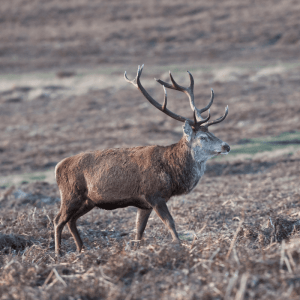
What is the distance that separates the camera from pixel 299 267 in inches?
163

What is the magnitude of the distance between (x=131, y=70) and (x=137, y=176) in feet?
82.5

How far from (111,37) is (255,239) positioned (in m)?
40.3

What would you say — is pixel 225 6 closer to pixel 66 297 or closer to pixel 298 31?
pixel 298 31

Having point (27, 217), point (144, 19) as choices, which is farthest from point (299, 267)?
point (144, 19)

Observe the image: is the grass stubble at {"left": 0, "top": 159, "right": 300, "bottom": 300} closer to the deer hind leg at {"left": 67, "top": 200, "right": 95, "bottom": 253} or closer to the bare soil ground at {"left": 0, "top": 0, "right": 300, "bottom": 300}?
the bare soil ground at {"left": 0, "top": 0, "right": 300, "bottom": 300}

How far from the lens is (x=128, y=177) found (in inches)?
249

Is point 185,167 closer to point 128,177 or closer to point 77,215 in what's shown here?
point 128,177

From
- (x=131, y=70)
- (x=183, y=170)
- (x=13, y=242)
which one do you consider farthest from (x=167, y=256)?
(x=131, y=70)

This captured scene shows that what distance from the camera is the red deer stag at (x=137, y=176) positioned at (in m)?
6.25

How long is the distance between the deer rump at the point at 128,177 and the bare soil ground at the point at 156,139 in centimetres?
73

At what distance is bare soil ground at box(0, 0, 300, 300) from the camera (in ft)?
14.6

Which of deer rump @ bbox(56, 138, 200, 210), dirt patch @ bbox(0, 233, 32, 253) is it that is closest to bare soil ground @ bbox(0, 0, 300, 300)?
dirt patch @ bbox(0, 233, 32, 253)

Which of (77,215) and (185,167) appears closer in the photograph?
(185,167)

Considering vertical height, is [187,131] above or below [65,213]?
above
